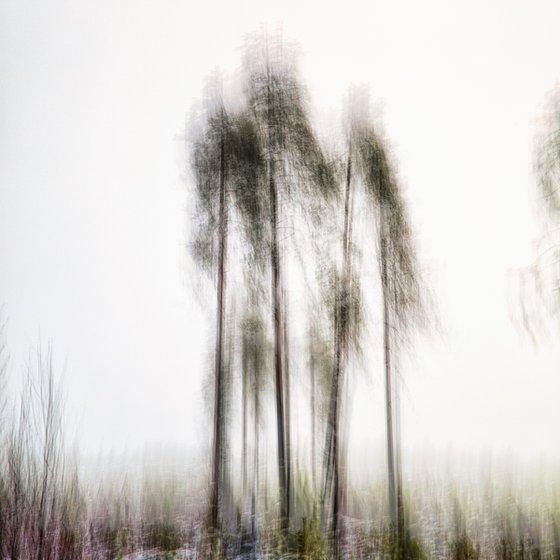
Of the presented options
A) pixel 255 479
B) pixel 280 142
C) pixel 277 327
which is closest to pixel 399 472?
pixel 255 479

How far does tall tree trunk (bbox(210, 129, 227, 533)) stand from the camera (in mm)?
1614

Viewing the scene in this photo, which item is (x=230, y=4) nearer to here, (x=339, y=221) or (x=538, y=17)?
(x=339, y=221)

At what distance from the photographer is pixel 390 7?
5.90 ft

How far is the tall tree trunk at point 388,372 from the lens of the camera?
1568 millimetres

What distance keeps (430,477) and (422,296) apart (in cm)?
48

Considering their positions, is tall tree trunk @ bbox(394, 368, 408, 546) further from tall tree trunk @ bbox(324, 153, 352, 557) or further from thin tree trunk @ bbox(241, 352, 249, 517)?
thin tree trunk @ bbox(241, 352, 249, 517)

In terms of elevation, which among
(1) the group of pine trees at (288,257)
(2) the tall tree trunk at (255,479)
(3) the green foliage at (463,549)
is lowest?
(3) the green foliage at (463,549)

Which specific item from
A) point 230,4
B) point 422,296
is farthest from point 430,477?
point 230,4

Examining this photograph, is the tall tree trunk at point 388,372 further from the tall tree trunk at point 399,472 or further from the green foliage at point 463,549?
the green foliage at point 463,549

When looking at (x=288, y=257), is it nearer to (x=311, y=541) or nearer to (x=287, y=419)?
(x=287, y=419)

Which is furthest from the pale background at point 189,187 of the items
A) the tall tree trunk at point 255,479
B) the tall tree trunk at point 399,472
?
the tall tree trunk at point 255,479

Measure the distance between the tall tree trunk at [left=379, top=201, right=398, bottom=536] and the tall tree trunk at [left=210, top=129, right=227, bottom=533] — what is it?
45 cm

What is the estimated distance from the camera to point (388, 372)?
1.64m

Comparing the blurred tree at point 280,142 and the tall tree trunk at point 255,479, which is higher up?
the blurred tree at point 280,142
